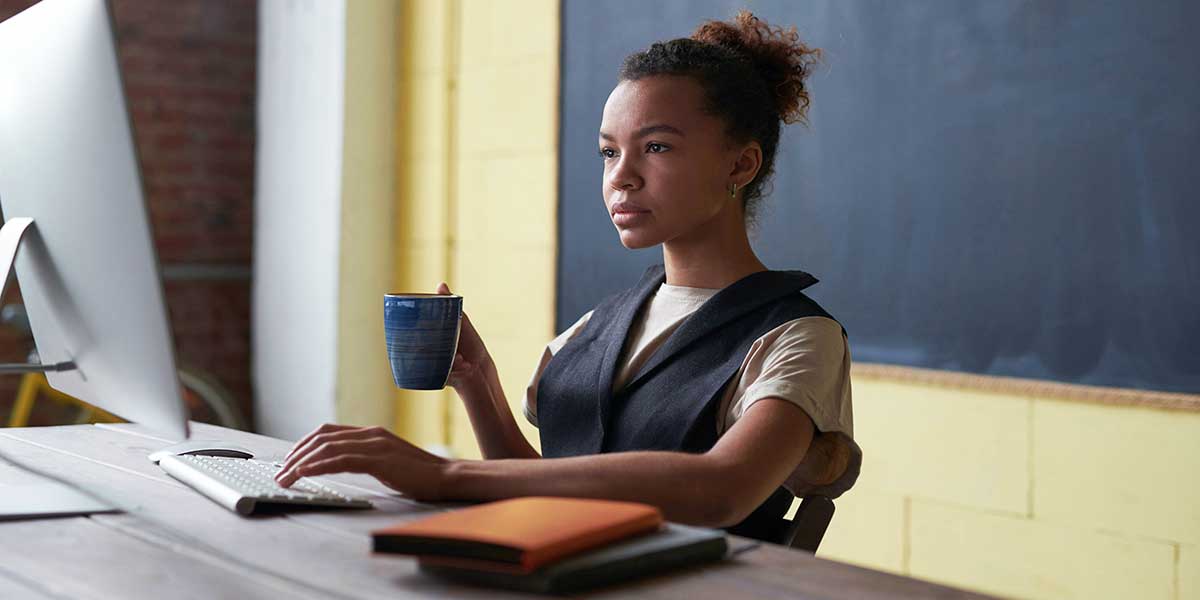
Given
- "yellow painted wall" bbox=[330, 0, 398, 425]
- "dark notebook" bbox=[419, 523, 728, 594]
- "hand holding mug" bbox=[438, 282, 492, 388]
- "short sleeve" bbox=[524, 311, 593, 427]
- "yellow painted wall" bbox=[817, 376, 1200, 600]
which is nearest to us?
"dark notebook" bbox=[419, 523, 728, 594]

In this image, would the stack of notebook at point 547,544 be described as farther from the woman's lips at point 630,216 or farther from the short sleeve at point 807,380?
the woman's lips at point 630,216

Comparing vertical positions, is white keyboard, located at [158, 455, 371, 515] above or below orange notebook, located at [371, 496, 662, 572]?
below

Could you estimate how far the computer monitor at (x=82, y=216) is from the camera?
1103 millimetres

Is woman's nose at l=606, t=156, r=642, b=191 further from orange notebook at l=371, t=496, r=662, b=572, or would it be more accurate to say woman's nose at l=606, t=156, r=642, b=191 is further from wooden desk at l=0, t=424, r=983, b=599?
orange notebook at l=371, t=496, r=662, b=572

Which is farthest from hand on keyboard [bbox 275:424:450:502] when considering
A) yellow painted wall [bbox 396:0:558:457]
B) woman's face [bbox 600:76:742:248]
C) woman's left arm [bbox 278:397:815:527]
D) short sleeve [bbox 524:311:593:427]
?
yellow painted wall [bbox 396:0:558:457]

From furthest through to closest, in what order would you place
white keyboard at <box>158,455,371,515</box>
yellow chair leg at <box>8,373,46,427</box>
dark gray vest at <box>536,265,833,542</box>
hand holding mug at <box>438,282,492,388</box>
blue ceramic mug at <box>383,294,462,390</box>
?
yellow chair leg at <box>8,373,46,427</box> < hand holding mug at <box>438,282,492,388</box> < dark gray vest at <box>536,265,833,542</box> < blue ceramic mug at <box>383,294,462,390</box> < white keyboard at <box>158,455,371,515</box>

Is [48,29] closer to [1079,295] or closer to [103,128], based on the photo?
[103,128]

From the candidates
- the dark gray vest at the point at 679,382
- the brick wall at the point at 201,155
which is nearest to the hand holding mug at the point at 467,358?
the dark gray vest at the point at 679,382

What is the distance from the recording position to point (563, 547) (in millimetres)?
940

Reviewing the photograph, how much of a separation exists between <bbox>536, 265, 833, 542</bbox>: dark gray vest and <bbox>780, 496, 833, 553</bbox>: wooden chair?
0.06m

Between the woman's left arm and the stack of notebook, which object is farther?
the woman's left arm

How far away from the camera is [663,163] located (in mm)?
1643

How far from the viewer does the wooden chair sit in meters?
1.48

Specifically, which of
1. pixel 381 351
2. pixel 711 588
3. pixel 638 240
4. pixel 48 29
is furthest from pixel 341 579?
pixel 381 351
